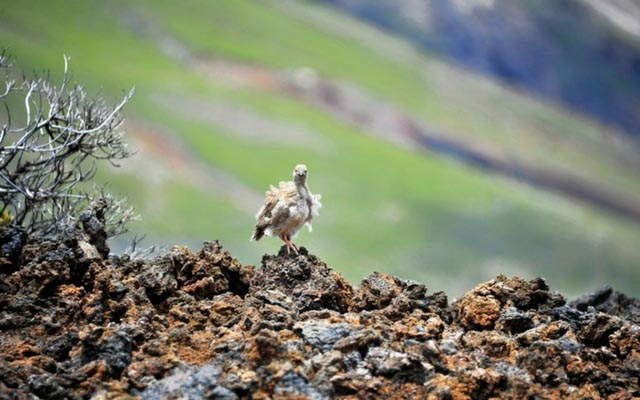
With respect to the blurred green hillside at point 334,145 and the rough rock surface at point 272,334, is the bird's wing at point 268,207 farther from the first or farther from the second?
the blurred green hillside at point 334,145

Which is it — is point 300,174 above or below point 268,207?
above

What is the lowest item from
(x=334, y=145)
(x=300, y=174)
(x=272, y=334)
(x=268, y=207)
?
(x=272, y=334)

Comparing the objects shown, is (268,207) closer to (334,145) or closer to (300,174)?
(300,174)

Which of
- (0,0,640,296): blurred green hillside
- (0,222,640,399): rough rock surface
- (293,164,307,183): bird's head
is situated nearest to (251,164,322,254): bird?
(293,164,307,183): bird's head

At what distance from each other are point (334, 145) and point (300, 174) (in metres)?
64.5

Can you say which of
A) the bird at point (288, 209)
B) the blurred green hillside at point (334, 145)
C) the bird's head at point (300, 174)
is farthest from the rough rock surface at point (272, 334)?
the blurred green hillside at point (334, 145)

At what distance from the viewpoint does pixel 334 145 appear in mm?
78500

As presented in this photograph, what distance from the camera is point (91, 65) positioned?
72125mm

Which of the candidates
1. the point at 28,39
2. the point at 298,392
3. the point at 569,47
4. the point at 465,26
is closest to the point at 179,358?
the point at 298,392

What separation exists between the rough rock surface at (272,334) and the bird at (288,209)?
1.87 feet

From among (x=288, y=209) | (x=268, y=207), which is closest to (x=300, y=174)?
(x=288, y=209)

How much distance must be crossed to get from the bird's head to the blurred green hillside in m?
34.9

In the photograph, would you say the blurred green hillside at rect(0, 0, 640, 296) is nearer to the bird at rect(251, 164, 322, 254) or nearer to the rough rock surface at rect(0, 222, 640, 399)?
the bird at rect(251, 164, 322, 254)

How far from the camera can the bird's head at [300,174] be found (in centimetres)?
1408
